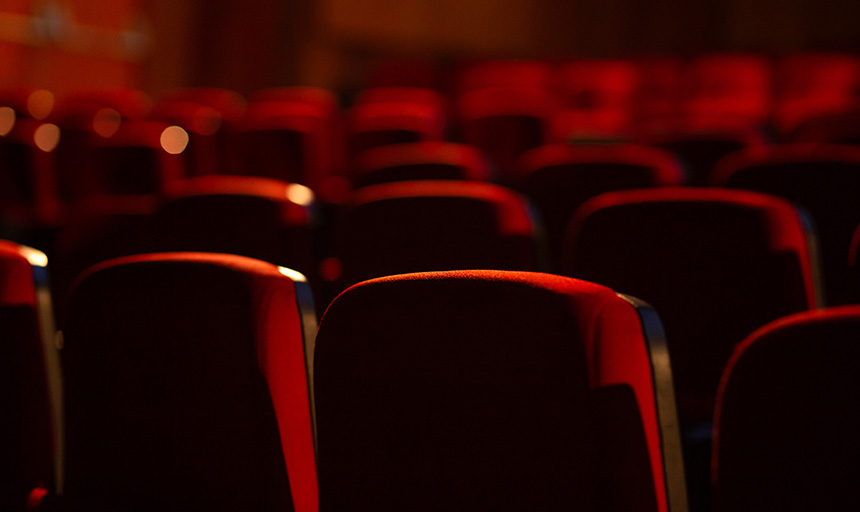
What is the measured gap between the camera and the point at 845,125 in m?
3.10

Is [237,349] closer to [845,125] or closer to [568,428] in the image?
[568,428]

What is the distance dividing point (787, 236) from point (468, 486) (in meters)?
0.84

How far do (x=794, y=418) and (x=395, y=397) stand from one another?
0.34 meters

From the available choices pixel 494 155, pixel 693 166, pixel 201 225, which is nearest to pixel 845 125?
pixel 693 166

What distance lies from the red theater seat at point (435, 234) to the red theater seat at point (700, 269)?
0.44 feet

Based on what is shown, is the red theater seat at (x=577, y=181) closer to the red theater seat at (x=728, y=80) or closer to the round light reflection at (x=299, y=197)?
the round light reflection at (x=299, y=197)

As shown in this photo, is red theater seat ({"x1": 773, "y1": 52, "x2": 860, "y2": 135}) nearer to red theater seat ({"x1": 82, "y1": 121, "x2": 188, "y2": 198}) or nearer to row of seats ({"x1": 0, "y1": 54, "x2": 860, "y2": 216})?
row of seats ({"x1": 0, "y1": 54, "x2": 860, "y2": 216})

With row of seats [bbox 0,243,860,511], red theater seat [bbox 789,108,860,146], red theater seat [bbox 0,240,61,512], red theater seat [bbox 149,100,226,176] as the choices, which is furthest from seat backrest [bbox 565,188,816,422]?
red theater seat [bbox 149,100,226,176]

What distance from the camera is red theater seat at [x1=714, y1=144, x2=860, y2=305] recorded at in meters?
1.89

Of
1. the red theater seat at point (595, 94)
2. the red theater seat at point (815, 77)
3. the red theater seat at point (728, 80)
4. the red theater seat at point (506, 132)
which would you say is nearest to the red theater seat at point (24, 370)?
the red theater seat at point (506, 132)

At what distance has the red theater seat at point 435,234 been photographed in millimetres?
1682

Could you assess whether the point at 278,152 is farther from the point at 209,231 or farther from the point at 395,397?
the point at 395,397

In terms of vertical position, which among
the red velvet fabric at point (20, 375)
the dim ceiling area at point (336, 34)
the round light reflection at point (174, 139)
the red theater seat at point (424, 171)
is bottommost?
the red velvet fabric at point (20, 375)

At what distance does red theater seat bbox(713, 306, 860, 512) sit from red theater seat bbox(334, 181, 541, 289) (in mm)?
939
